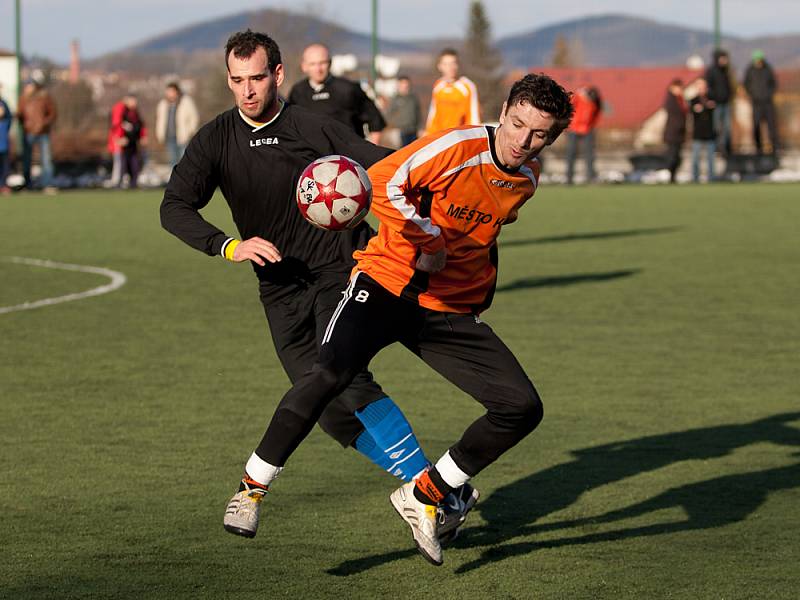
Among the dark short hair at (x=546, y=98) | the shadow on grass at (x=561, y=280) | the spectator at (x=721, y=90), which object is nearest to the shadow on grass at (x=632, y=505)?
the dark short hair at (x=546, y=98)

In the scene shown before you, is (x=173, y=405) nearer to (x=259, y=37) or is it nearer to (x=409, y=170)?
(x=259, y=37)

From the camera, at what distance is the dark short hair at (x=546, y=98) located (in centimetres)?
509

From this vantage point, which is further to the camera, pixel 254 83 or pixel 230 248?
pixel 254 83

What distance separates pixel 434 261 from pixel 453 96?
1171cm

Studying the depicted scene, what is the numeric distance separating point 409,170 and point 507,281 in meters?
8.95

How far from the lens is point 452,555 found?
5465 mm

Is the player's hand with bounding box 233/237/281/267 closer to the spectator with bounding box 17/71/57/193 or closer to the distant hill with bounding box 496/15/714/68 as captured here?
the spectator with bounding box 17/71/57/193

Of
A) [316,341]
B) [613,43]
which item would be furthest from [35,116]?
[613,43]

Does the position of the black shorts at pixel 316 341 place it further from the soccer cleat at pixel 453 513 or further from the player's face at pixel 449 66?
the player's face at pixel 449 66

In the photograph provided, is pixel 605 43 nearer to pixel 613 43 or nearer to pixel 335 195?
pixel 613 43

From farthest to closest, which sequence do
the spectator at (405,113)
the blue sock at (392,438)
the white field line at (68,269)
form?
the spectator at (405,113) < the white field line at (68,269) < the blue sock at (392,438)

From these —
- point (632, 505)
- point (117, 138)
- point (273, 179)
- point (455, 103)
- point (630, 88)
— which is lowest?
point (632, 505)

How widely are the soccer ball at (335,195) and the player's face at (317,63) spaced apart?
784 centimetres

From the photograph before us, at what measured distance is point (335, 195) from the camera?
5.55 m
